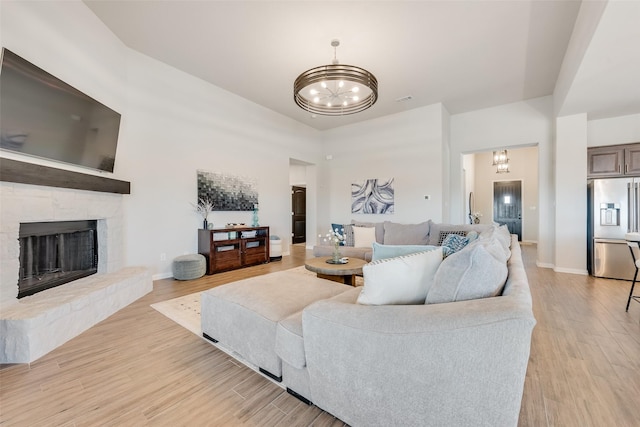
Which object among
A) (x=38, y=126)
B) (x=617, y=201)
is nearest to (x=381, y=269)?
(x=38, y=126)

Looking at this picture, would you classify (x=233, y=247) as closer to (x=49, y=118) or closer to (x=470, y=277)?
(x=49, y=118)

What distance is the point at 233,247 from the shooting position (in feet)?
16.1

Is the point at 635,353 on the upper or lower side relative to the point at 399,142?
lower

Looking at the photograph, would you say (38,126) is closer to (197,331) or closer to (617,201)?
(197,331)

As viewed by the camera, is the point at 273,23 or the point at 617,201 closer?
the point at 273,23

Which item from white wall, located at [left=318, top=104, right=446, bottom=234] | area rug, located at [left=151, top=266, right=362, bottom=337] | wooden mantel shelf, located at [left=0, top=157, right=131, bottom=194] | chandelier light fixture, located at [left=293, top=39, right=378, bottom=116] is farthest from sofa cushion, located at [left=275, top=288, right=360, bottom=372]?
white wall, located at [left=318, top=104, right=446, bottom=234]

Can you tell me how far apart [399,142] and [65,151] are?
5690 millimetres

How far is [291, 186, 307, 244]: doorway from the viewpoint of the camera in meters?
9.15

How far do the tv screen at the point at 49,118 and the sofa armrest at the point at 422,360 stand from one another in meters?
2.82

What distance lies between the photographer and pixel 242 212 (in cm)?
552

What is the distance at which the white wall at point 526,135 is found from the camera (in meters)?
5.28

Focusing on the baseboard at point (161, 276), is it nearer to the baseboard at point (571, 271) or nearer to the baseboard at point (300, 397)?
the baseboard at point (300, 397)

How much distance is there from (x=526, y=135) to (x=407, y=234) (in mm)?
3435

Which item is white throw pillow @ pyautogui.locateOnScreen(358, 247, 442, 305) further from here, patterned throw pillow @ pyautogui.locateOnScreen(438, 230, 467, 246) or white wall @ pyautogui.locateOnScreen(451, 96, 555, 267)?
white wall @ pyautogui.locateOnScreen(451, 96, 555, 267)
